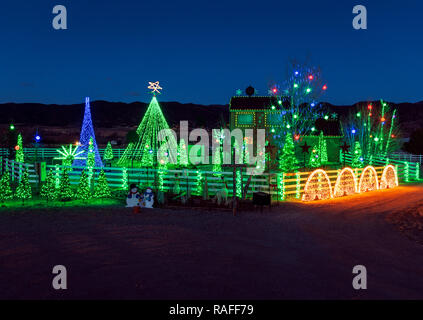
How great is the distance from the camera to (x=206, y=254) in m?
7.96

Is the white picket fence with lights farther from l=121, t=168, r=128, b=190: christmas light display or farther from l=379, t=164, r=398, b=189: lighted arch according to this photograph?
l=379, t=164, r=398, b=189: lighted arch

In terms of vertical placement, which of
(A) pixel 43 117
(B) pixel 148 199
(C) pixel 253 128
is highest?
(A) pixel 43 117

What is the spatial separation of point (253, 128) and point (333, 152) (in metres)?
9.29

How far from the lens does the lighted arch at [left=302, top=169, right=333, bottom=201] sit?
15.3 meters

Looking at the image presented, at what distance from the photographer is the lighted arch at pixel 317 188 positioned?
15344mm

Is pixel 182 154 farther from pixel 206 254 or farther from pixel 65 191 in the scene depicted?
pixel 206 254

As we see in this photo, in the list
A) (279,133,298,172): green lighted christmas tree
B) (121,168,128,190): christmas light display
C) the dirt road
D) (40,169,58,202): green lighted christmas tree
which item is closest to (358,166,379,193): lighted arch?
(279,133,298,172): green lighted christmas tree

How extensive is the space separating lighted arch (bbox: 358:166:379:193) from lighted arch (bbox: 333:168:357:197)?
0.78 meters

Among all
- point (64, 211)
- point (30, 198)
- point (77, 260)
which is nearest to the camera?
point (77, 260)

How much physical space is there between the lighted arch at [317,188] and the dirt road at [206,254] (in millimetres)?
2521

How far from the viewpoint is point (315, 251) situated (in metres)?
8.22

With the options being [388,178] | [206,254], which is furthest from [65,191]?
[388,178]
